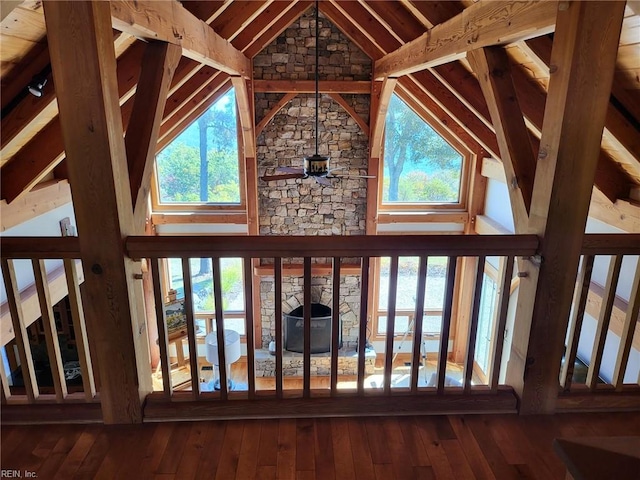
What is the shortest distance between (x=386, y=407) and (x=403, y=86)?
6078 millimetres

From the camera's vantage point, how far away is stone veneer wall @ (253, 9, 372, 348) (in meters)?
7.30

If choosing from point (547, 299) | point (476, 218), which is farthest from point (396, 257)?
point (476, 218)

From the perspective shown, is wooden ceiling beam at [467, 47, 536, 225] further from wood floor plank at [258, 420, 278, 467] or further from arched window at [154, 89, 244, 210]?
arched window at [154, 89, 244, 210]

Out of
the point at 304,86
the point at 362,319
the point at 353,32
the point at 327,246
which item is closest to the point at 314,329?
the point at 304,86

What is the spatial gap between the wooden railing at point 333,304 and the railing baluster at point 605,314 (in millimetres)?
445

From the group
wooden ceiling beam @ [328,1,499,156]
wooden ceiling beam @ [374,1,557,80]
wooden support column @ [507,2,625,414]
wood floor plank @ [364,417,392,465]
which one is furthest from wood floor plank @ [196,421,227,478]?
wooden ceiling beam @ [328,1,499,156]

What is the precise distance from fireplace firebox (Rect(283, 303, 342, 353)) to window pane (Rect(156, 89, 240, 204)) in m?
2.45

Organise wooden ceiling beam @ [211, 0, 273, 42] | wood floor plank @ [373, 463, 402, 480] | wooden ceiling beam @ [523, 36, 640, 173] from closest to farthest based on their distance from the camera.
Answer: wood floor plank @ [373, 463, 402, 480] < wooden ceiling beam @ [523, 36, 640, 173] < wooden ceiling beam @ [211, 0, 273, 42]

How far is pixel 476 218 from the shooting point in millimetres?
8109

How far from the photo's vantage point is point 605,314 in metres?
2.24

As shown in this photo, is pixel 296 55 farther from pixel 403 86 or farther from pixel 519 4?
pixel 519 4

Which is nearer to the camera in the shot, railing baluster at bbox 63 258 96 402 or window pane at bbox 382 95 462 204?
railing baluster at bbox 63 258 96 402

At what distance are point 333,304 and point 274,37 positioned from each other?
19.6 feet

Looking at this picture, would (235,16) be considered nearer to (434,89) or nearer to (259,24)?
(259,24)
